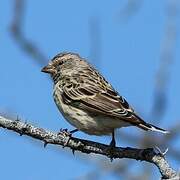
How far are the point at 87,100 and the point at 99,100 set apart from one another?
0.19 meters

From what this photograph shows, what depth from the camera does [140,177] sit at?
4.07 m

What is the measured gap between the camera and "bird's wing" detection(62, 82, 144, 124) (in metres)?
5.50

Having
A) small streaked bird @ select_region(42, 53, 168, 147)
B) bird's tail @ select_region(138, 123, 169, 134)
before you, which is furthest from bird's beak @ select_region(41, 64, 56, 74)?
bird's tail @ select_region(138, 123, 169, 134)

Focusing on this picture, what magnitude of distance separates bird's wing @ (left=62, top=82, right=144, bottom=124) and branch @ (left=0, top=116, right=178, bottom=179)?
646 millimetres

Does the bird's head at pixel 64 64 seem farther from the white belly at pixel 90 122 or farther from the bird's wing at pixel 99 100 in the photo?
the white belly at pixel 90 122

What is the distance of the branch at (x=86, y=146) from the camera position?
4.04 metres

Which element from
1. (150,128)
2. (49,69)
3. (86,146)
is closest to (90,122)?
(86,146)

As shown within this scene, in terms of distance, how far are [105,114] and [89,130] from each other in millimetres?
264

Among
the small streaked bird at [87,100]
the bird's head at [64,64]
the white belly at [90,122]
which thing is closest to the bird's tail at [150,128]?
the small streaked bird at [87,100]

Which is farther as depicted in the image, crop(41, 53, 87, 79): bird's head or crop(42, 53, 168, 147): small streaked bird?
crop(41, 53, 87, 79): bird's head

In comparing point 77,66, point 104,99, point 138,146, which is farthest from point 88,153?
point 77,66

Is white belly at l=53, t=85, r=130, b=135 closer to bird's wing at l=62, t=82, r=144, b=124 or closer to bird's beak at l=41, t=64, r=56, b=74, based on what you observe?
bird's wing at l=62, t=82, r=144, b=124

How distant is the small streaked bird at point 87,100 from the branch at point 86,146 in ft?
0.85

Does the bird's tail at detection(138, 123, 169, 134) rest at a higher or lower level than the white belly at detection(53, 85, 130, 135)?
higher
